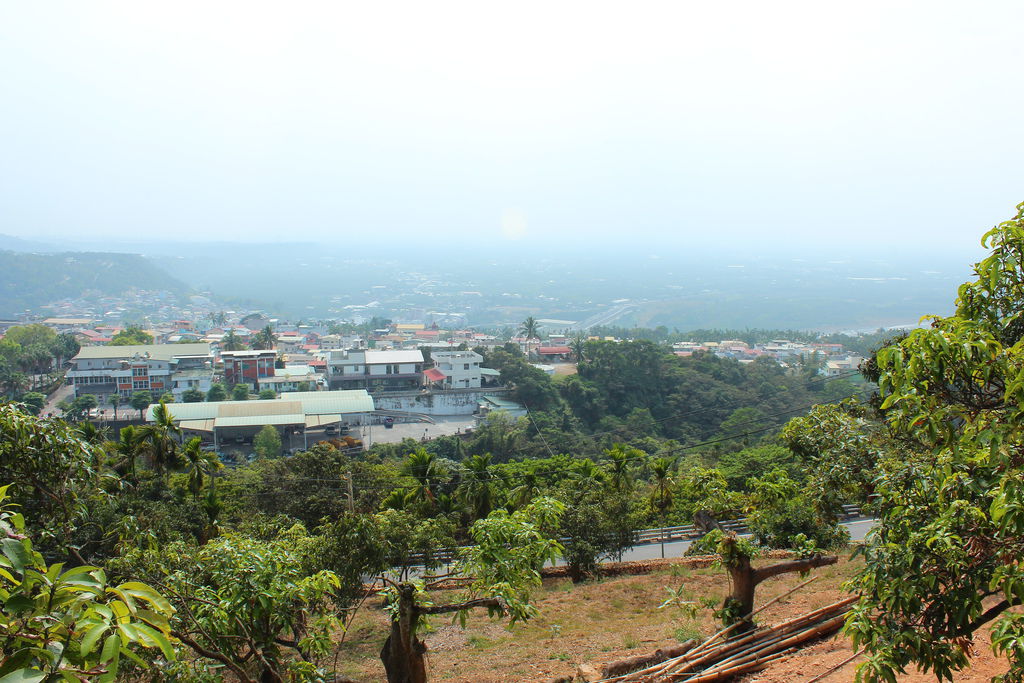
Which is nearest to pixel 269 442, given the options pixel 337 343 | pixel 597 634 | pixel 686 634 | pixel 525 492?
pixel 525 492

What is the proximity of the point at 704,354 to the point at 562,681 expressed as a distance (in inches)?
1438

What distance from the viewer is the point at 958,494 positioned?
10.6 ft

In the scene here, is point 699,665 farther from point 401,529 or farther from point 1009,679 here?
point 401,529

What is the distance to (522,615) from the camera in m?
4.44

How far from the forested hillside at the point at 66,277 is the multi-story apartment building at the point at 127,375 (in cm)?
9153

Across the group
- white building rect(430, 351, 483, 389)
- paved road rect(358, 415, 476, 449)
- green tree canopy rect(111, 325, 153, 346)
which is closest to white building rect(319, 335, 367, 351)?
green tree canopy rect(111, 325, 153, 346)

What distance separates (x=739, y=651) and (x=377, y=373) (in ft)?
125

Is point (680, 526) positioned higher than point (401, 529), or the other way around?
point (401, 529)

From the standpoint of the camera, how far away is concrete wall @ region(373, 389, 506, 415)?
3850cm

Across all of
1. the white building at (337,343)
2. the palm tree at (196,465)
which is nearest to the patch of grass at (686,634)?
the palm tree at (196,465)

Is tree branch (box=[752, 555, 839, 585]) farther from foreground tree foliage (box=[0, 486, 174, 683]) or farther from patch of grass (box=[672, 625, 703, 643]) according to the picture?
foreground tree foliage (box=[0, 486, 174, 683])

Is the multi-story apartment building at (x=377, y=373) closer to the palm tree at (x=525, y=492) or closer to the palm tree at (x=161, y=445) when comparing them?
the palm tree at (x=161, y=445)

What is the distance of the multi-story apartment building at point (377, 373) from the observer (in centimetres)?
4272

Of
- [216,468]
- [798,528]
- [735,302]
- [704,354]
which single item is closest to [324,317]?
[735,302]
